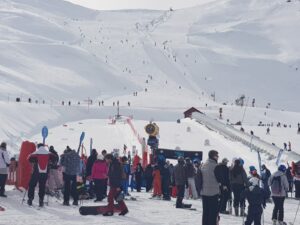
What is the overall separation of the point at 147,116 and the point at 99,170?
64.8 m

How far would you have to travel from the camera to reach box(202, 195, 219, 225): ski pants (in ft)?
45.1

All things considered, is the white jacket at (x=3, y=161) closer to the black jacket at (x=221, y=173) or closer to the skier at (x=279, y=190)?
the skier at (x=279, y=190)

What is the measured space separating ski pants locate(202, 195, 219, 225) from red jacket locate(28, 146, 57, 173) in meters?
4.49

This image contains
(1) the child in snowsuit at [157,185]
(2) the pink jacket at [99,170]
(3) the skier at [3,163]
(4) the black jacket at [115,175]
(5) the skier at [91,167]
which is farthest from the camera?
(1) the child in snowsuit at [157,185]

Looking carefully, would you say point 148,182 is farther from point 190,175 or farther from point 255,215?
point 255,215

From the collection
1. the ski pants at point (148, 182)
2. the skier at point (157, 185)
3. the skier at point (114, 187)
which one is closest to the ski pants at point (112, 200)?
the skier at point (114, 187)

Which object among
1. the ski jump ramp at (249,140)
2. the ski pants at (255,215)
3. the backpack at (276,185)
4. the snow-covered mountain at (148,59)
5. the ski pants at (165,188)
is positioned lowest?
the ski pants at (255,215)

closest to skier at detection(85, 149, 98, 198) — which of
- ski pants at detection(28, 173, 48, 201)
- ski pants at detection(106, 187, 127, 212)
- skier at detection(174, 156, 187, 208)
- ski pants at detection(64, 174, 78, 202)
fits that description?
ski pants at detection(64, 174, 78, 202)

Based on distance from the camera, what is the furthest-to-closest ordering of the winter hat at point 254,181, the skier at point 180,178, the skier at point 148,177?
1. the skier at point 148,177
2. the skier at point 180,178
3. the winter hat at point 254,181

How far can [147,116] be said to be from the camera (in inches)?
3305

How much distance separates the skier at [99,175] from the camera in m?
19.1

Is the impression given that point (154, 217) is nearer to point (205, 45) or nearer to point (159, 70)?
point (159, 70)

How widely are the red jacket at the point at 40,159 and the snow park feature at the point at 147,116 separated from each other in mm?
531

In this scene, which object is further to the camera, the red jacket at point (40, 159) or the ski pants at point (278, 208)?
the red jacket at point (40, 159)
